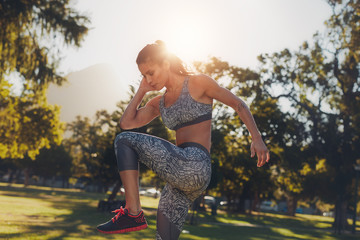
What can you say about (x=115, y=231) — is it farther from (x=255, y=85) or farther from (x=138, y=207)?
(x=255, y=85)

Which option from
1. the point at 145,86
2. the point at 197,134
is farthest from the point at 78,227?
the point at 197,134

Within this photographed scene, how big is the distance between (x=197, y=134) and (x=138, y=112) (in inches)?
29.4

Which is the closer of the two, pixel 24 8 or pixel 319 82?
pixel 24 8

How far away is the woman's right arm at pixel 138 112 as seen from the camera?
3.74 m

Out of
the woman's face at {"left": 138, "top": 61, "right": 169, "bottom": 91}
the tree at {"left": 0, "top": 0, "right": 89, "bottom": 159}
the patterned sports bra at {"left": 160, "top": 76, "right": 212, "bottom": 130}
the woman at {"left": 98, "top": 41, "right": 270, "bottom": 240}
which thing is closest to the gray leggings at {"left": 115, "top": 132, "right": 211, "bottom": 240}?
the woman at {"left": 98, "top": 41, "right": 270, "bottom": 240}

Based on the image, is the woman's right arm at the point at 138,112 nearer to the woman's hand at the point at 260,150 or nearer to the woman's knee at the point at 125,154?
the woman's knee at the point at 125,154

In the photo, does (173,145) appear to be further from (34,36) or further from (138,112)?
(34,36)

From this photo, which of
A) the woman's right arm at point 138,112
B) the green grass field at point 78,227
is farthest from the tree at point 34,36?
the woman's right arm at point 138,112

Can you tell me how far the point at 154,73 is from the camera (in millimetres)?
3342

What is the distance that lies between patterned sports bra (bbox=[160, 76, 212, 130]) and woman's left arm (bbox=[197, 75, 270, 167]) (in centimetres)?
13

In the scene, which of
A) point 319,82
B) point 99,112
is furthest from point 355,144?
point 99,112

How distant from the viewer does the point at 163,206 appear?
3.48 m

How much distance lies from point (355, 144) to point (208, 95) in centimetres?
3943

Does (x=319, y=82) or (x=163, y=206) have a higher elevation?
(x=319, y=82)
